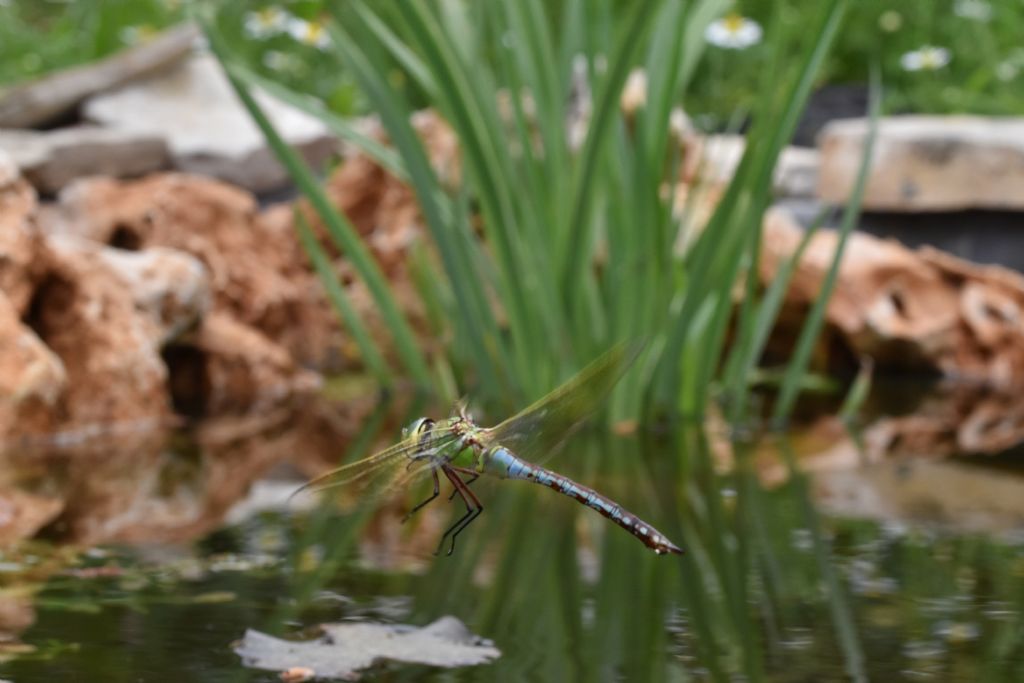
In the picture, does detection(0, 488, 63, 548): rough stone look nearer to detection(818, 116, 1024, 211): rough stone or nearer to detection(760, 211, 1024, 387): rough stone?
detection(760, 211, 1024, 387): rough stone

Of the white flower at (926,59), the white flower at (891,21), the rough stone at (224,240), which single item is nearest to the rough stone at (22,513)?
the rough stone at (224,240)

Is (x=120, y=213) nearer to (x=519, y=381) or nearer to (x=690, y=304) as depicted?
(x=519, y=381)

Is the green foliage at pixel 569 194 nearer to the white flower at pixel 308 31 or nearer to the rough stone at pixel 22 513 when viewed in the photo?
the rough stone at pixel 22 513

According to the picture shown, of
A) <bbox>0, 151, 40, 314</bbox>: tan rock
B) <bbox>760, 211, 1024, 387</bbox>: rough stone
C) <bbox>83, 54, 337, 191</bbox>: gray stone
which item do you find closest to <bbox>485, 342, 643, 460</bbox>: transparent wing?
<bbox>0, 151, 40, 314</bbox>: tan rock

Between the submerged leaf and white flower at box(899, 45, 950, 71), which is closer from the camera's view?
the submerged leaf

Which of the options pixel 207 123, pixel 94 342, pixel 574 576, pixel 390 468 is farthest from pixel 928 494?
pixel 207 123

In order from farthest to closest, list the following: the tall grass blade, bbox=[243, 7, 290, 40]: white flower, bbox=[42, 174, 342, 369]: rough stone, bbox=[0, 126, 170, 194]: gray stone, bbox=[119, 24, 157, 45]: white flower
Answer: bbox=[119, 24, 157, 45]: white flower
bbox=[243, 7, 290, 40]: white flower
bbox=[0, 126, 170, 194]: gray stone
bbox=[42, 174, 342, 369]: rough stone
the tall grass blade

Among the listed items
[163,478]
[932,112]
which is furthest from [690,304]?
[932,112]
